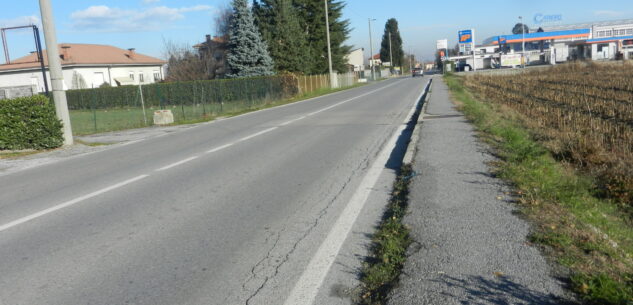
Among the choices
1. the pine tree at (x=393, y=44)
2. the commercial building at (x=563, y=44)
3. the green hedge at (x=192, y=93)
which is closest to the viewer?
the green hedge at (x=192, y=93)

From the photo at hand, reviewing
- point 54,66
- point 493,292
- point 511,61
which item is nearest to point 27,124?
point 54,66

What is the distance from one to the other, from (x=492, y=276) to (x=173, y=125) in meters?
18.6

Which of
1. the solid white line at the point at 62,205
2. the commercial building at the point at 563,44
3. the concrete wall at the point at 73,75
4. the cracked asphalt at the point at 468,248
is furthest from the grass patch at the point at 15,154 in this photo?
the commercial building at the point at 563,44

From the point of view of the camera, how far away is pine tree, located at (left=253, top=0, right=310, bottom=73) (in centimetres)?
4869

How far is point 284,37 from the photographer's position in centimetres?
4878

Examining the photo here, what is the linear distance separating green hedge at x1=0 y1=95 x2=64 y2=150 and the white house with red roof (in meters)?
39.9

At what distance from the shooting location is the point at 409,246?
187 inches

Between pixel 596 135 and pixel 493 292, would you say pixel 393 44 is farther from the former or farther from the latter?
pixel 493 292

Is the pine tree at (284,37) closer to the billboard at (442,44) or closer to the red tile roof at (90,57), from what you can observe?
the red tile roof at (90,57)

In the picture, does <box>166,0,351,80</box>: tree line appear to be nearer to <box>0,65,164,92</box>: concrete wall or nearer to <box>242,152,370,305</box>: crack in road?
<box>0,65,164,92</box>: concrete wall

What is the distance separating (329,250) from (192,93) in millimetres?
33948

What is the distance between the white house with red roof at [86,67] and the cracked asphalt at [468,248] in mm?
50551

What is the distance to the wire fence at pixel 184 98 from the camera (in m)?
27.4

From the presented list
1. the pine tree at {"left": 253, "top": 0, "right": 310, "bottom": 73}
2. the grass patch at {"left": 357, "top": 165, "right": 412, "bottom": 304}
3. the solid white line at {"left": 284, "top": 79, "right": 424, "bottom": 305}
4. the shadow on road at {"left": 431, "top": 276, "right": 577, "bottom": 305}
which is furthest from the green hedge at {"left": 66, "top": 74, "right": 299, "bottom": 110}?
the shadow on road at {"left": 431, "top": 276, "right": 577, "bottom": 305}
